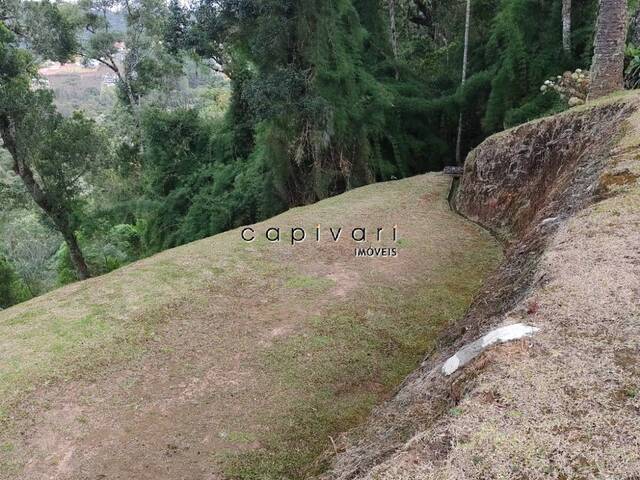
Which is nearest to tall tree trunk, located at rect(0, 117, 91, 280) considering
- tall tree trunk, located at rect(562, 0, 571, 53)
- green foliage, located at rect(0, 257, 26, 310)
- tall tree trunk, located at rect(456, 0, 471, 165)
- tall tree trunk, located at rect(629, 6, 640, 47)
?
green foliage, located at rect(0, 257, 26, 310)

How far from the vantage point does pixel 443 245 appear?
662cm

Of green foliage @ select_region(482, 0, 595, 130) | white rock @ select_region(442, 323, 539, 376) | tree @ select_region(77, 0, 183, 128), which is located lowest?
white rock @ select_region(442, 323, 539, 376)

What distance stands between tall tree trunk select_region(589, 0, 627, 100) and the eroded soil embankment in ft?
12.3

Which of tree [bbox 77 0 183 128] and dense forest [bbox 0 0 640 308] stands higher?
tree [bbox 77 0 183 128]

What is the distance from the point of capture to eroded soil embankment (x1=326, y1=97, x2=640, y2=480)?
1557 millimetres

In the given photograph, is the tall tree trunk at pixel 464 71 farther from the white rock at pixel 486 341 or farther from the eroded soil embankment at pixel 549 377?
the white rock at pixel 486 341

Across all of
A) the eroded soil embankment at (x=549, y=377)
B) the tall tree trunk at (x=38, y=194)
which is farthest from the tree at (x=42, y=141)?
the eroded soil embankment at (x=549, y=377)

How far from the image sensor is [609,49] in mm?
7074

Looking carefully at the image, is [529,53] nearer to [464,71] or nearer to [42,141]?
[464,71]

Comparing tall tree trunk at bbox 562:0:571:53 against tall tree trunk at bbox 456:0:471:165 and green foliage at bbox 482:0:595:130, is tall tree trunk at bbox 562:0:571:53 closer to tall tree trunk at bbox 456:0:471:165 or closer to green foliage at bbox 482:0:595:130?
green foliage at bbox 482:0:595:130

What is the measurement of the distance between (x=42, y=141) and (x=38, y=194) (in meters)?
1.10

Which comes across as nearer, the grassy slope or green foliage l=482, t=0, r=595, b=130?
the grassy slope

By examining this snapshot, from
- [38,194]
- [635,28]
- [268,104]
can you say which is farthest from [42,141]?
[635,28]

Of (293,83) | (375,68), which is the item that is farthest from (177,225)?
(375,68)
